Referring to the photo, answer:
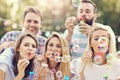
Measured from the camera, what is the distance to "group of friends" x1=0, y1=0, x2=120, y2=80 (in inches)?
140

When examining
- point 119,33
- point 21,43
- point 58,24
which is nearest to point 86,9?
point 21,43

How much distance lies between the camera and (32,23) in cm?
398

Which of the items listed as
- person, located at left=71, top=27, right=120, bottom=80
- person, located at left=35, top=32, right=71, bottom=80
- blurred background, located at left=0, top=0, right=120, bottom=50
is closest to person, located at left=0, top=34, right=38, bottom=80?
person, located at left=35, top=32, right=71, bottom=80

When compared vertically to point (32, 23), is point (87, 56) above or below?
below

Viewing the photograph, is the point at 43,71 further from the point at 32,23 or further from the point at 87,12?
the point at 87,12

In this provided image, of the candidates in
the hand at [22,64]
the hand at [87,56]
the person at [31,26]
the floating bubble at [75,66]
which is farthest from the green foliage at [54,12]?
the hand at [22,64]

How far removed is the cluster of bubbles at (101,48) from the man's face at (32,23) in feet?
2.01

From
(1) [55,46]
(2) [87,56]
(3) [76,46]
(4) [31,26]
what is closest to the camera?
(2) [87,56]

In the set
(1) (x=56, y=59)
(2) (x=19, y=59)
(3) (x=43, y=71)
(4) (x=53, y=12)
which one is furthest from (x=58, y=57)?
(4) (x=53, y=12)

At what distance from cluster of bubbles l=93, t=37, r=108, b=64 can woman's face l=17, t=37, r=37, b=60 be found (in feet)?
1.60

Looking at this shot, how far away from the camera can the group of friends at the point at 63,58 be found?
3557mm

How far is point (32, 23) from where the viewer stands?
157 inches

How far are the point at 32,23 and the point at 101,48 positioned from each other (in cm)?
69

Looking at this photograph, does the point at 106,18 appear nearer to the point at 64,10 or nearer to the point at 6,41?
the point at 64,10
